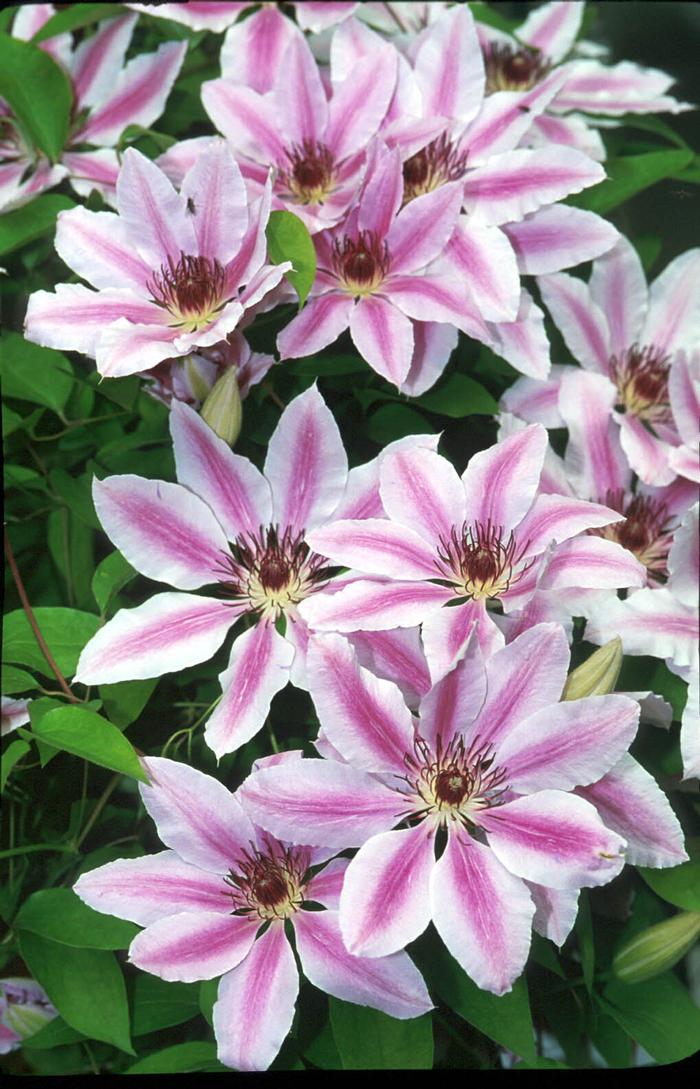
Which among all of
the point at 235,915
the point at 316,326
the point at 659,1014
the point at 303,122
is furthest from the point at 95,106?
the point at 659,1014

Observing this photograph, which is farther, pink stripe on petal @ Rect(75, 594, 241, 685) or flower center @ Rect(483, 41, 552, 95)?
flower center @ Rect(483, 41, 552, 95)

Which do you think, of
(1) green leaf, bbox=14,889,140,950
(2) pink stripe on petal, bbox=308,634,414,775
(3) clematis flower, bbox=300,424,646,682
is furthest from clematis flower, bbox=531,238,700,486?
(1) green leaf, bbox=14,889,140,950

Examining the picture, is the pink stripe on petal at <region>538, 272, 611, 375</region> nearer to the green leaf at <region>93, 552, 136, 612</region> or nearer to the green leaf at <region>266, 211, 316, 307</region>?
the green leaf at <region>266, 211, 316, 307</region>

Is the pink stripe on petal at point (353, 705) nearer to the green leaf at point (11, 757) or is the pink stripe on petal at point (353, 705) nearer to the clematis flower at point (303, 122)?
the green leaf at point (11, 757)

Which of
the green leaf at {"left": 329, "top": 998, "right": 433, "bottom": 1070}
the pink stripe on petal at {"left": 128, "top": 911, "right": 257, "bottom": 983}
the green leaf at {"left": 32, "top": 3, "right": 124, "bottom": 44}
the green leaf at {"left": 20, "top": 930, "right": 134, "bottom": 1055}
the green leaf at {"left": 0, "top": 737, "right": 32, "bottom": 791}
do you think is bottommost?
the green leaf at {"left": 20, "top": 930, "right": 134, "bottom": 1055}

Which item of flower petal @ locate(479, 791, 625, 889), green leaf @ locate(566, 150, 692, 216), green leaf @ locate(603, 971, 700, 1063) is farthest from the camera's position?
green leaf @ locate(566, 150, 692, 216)

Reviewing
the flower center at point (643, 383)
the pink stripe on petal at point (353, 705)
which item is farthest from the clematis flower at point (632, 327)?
the pink stripe on petal at point (353, 705)
